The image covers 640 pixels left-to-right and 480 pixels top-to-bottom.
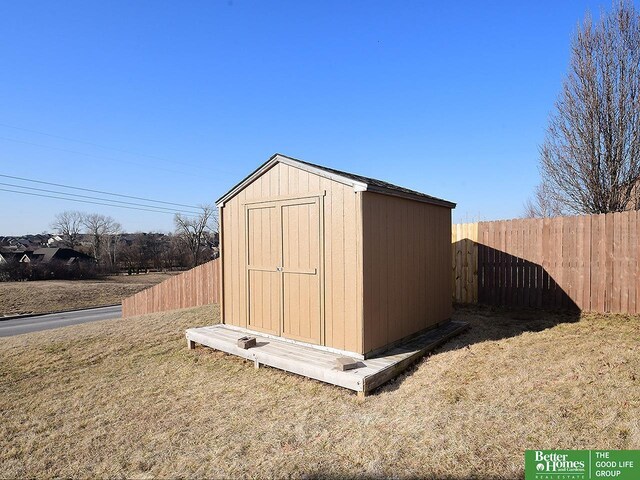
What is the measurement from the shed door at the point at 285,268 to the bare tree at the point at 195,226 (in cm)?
4195

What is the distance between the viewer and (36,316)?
18578 millimetres

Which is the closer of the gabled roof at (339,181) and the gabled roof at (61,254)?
the gabled roof at (339,181)

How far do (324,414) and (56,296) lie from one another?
2657 cm

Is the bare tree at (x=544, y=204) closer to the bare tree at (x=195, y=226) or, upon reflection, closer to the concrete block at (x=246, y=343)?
the concrete block at (x=246, y=343)

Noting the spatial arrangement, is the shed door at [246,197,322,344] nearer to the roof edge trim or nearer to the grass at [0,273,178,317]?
the roof edge trim

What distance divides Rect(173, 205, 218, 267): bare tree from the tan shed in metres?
41.8

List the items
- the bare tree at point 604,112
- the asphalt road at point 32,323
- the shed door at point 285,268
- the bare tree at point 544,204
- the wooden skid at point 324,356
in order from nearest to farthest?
the wooden skid at point 324,356, the shed door at point 285,268, the bare tree at point 604,112, the bare tree at point 544,204, the asphalt road at point 32,323

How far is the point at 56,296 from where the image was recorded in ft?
75.3

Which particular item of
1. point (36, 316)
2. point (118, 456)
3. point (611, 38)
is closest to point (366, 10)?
point (611, 38)

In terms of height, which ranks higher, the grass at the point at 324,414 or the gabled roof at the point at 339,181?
the gabled roof at the point at 339,181

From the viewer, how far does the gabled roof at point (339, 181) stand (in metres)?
4.36

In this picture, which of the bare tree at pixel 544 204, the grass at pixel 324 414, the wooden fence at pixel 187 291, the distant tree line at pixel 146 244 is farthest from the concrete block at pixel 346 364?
the distant tree line at pixel 146 244

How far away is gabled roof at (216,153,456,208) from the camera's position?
14.3 ft

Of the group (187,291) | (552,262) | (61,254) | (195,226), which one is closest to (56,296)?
(187,291)
